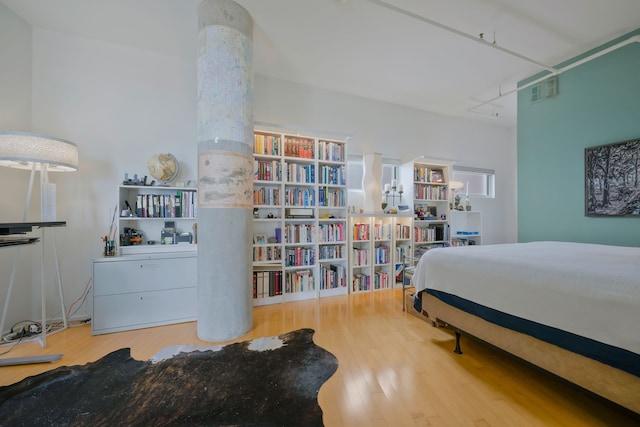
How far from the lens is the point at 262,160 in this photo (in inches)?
130

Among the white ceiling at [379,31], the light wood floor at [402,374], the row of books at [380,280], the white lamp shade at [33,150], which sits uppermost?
the white ceiling at [379,31]

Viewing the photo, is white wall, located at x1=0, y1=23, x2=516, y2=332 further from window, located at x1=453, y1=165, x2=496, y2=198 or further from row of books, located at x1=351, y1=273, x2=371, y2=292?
Answer: window, located at x1=453, y1=165, x2=496, y2=198

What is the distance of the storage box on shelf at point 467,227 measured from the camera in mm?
4551

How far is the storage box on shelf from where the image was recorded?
4551 mm

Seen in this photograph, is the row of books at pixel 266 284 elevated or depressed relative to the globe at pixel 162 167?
depressed

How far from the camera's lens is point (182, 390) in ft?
5.14

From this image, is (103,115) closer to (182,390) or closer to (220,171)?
(220,171)

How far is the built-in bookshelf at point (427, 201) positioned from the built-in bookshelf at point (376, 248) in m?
0.26

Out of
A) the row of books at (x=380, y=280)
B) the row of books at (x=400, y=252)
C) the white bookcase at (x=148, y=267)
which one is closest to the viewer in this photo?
the white bookcase at (x=148, y=267)

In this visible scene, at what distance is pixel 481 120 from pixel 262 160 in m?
4.68

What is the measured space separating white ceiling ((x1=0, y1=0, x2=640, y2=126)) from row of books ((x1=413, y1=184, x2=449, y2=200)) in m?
1.64

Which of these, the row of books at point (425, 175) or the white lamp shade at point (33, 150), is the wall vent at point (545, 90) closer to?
the row of books at point (425, 175)

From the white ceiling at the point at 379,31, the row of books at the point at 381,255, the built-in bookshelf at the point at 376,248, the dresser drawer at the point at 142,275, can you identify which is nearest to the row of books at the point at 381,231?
the built-in bookshelf at the point at 376,248

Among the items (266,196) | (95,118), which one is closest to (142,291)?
(266,196)
